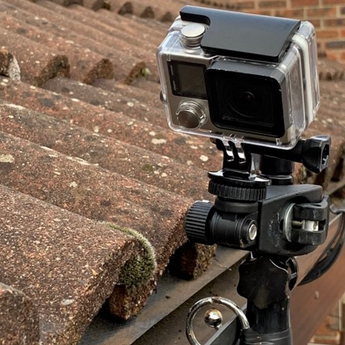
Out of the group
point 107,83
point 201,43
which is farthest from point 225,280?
point 107,83

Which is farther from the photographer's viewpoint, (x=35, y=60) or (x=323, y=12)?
(x=323, y=12)

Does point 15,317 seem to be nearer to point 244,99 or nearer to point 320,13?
point 244,99

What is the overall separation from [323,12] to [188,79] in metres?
4.07

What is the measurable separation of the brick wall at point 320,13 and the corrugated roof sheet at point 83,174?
2112 mm

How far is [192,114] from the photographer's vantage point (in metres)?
0.93

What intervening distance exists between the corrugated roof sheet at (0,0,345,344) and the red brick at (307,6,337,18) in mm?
2104

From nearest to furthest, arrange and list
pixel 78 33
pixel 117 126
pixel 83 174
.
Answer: pixel 83 174 < pixel 117 126 < pixel 78 33

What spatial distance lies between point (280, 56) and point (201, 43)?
95 mm

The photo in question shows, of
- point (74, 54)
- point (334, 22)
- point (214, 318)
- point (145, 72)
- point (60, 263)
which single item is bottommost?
point (334, 22)

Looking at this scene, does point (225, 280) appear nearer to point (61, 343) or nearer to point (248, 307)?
point (248, 307)

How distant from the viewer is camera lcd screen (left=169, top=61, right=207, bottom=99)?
2.99 feet

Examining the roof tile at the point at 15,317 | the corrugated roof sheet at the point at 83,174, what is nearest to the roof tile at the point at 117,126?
the corrugated roof sheet at the point at 83,174

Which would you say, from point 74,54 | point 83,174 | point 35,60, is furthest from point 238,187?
point 74,54

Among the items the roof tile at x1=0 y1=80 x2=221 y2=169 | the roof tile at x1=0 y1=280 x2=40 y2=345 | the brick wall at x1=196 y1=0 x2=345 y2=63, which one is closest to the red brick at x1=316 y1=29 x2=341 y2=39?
the brick wall at x1=196 y1=0 x2=345 y2=63
